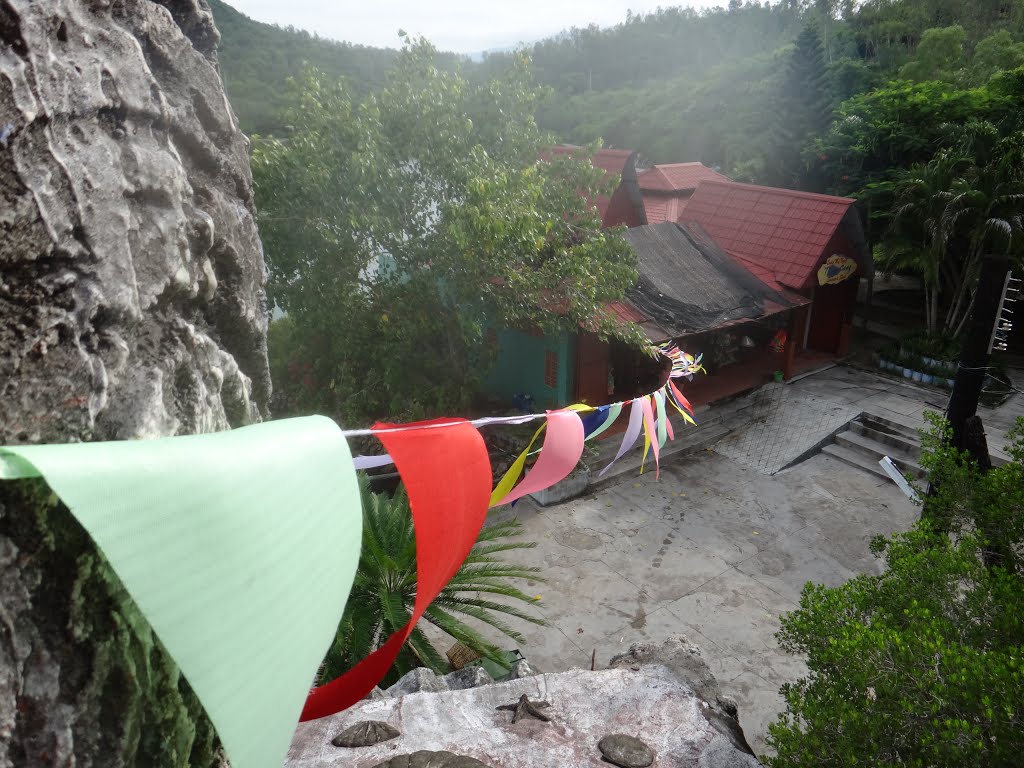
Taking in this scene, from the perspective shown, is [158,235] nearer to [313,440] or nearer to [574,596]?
[313,440]

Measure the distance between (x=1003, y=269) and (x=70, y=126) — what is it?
721 centimetres

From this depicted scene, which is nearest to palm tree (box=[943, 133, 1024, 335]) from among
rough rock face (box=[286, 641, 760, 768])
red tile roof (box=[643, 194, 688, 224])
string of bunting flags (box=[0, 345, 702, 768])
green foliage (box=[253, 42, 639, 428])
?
red tile roof (box=[643, 194, 688, 224])

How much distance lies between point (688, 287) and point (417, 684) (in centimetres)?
929

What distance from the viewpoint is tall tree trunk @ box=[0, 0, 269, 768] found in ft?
5.95

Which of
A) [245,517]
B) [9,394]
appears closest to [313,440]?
[245,517]

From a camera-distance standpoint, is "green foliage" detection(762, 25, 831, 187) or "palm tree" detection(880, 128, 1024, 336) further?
"green foliage" detection(762, 25, 831, 187)

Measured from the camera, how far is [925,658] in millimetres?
3434

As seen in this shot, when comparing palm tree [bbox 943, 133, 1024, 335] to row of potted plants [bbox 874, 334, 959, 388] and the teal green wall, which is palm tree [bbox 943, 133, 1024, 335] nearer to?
row of potted plants [bbox 874, 334, 959, 388]

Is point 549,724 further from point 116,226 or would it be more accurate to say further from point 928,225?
point 928,225

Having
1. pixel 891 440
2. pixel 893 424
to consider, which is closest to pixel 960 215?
pixel 893 424

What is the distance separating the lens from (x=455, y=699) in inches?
181

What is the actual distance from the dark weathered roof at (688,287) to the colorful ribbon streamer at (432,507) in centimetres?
846

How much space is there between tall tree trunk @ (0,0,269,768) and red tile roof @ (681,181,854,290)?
41.8ft

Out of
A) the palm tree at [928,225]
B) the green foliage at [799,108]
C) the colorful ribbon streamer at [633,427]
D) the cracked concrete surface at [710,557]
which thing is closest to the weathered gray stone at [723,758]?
the colorful ribbon streamer at [633,427]
